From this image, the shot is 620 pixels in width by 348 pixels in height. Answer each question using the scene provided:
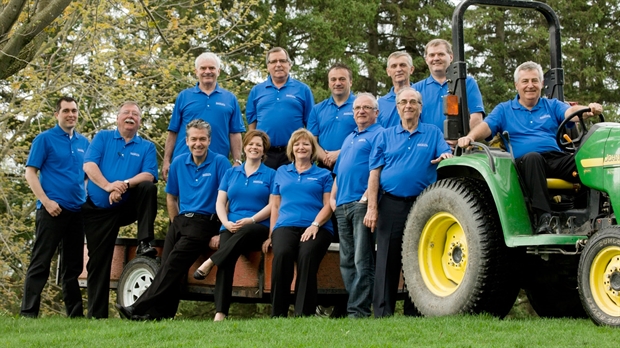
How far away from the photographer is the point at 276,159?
8.98m

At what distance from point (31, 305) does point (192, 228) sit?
193 cm

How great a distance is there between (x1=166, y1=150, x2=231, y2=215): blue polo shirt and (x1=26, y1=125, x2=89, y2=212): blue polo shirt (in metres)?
1.11

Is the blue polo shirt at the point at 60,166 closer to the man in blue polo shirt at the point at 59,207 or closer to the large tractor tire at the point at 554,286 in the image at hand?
the man in blue polo shirt at the point at 59,207

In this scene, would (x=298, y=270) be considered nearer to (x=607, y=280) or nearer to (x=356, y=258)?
(x=356, y=258)

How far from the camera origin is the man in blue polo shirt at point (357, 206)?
763cm

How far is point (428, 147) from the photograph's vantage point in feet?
24.3

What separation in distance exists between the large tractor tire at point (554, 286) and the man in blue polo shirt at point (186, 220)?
2.95 meters

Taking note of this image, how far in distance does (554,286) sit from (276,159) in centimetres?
300

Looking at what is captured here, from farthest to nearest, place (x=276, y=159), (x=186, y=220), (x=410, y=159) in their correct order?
(x=276, y=159)
(x=186, y=220)
(x=410, y=159)

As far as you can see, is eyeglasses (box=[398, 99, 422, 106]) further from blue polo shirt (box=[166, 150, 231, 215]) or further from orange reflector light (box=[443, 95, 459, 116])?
blue polo shirt (box=[166, 150, 231, 215])

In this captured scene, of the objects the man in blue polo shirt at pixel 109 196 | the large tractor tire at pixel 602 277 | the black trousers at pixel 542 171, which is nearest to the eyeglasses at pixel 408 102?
the black trousers at pixel 542 171

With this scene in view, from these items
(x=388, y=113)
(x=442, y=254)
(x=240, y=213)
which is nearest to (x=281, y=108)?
(x=388, y=113)

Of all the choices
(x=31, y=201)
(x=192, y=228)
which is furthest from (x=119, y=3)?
(x=192, y=228)

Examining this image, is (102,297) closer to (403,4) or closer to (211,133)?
(211,133)
